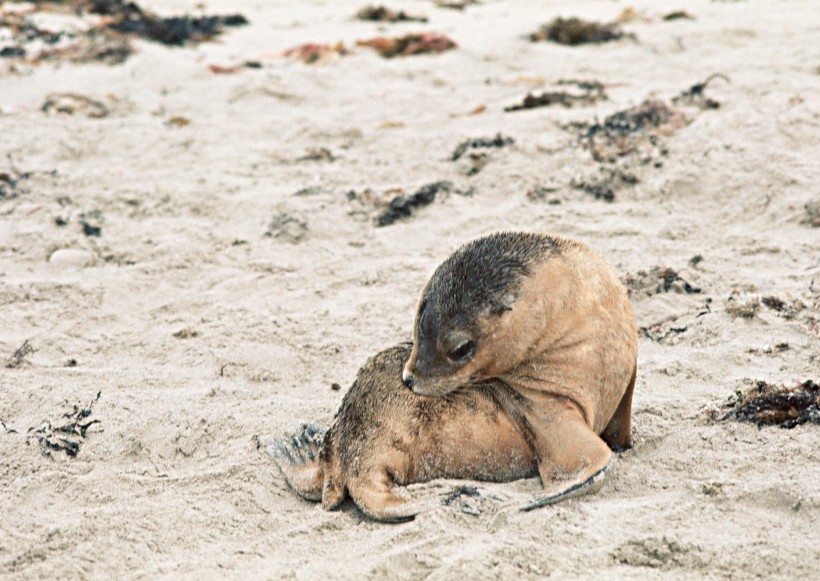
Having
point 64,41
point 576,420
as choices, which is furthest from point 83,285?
point 64,41

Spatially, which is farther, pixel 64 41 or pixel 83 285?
pixel 64 41

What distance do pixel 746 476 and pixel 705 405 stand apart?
54cm

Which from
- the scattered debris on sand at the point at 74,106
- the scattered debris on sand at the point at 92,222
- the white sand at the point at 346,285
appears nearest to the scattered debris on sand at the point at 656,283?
the white sand at the point at 346,285

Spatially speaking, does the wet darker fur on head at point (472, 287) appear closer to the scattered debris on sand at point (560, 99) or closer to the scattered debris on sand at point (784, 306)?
the scattered debris on sand at point (784, 306)

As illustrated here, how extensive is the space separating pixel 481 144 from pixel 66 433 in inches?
153

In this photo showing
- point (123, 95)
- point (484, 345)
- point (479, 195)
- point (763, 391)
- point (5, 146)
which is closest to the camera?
point (484, 345)

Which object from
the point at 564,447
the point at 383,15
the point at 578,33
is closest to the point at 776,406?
the point at 564,447

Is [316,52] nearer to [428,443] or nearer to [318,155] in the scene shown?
[318,155]

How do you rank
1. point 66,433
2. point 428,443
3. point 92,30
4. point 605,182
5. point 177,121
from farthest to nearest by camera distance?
1. point 92,30
2. point 177,121
3. point 605,182
4. point 66,433
5. point 428,443

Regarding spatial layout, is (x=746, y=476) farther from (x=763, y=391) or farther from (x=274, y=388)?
(x=274, y=388)

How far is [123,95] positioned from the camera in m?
8.52

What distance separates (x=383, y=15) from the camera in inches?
458

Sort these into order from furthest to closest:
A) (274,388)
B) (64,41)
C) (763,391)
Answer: (64,41) < (274,388) < (763,391)

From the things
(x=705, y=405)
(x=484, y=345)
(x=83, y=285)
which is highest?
(x=484, y=345)
